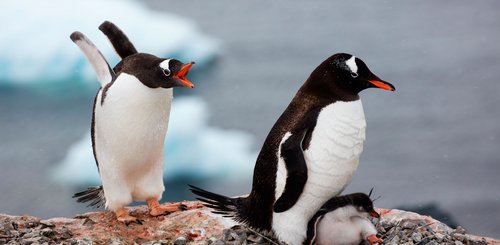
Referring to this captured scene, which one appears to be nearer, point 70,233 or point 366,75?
point 366,75

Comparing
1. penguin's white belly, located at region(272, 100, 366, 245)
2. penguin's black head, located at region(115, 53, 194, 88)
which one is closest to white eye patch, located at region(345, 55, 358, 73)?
penguin's white belly, located at region(272, 100, 366, 245)

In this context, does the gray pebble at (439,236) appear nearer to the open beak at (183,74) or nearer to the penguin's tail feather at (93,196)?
the open beak at (183,74)

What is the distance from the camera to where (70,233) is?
3939 mm

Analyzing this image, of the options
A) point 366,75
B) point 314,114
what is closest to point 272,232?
point 314,114

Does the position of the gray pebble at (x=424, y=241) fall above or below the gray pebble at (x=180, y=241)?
below

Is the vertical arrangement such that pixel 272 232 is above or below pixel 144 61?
below

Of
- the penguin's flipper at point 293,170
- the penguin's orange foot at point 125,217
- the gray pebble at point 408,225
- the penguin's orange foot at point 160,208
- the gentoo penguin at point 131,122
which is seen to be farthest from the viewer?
the penguin's orange foot at point 160,208

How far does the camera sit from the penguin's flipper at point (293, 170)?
3342 millimetres

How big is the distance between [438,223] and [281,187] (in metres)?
1.14

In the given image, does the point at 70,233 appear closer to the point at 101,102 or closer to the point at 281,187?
the point at 101,102

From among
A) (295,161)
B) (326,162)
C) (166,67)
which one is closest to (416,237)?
(326,162)

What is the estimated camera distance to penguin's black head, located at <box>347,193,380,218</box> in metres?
3.51

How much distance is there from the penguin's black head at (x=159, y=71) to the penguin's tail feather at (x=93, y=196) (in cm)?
77

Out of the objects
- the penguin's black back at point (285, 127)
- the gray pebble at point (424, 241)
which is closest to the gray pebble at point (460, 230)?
the gray pebble at point (424, 241)
